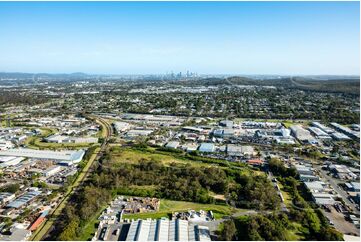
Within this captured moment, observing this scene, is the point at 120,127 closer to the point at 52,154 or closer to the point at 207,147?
the point at 52,154

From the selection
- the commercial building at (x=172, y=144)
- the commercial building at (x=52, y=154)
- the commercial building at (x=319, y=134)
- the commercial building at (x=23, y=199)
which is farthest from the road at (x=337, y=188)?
the commercial building at (x=52, y=154)

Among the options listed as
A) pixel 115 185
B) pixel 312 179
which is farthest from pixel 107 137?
pixel 312 179

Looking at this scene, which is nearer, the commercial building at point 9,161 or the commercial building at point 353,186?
the commercial building at point 353,186

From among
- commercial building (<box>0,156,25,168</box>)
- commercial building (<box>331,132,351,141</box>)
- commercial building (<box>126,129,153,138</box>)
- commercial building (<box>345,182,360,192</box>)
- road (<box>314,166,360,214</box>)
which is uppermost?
commercial building (<box>0,156,25,168</box>)

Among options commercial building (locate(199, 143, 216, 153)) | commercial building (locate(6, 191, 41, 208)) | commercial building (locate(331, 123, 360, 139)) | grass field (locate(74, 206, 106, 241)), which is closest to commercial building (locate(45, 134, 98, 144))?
commercial building (locate(199, 143, 216, 153))

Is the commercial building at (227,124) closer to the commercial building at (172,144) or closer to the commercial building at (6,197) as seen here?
the commercial building at (172,144)

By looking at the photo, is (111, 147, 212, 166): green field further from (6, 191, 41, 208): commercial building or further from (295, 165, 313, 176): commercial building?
(6, 191, 41, 208): commercial building
